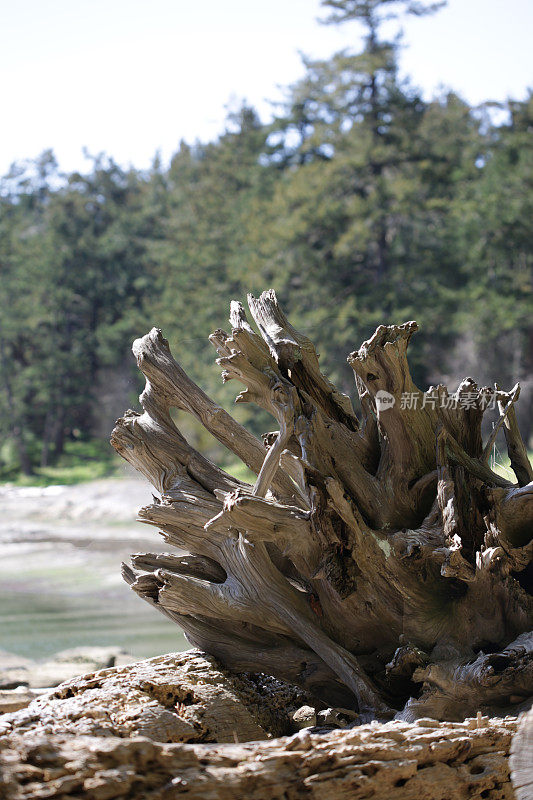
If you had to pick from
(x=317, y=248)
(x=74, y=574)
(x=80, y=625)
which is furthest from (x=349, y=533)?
(x=317, y=248)

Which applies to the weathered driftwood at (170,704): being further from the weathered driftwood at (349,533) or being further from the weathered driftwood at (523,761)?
the weathered driftwood at (523,761)

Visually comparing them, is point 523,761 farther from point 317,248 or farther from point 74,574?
point 317,248

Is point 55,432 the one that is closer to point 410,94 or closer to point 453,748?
point 410,94

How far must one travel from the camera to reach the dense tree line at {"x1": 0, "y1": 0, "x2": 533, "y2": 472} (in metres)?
13.1

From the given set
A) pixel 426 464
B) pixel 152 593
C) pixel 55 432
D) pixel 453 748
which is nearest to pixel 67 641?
pixel 152 593

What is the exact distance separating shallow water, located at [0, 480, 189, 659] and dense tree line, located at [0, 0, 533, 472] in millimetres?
2814

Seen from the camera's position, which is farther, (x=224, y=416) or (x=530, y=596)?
(x=224, y=416)

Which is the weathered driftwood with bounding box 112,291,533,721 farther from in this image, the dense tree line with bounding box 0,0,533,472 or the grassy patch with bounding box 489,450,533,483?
the dense tree line with bounding box 0,0,533,472

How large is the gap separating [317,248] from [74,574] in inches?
285

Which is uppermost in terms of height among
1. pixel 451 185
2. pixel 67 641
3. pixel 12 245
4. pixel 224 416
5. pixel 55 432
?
pixel 12 245

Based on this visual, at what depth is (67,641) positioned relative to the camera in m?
6.64

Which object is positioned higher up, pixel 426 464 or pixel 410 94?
pixel 410 94

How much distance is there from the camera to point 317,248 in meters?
13.8

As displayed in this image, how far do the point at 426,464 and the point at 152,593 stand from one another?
0.98 meters
